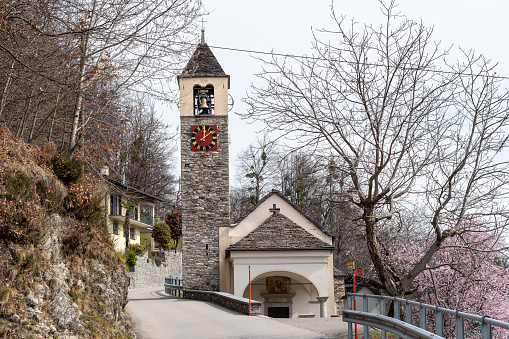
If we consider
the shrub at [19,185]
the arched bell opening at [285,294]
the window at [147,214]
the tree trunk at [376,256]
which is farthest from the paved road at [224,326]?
the window at [147,214]

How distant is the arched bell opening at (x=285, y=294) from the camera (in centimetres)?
2873

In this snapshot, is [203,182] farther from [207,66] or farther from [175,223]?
[175,223]

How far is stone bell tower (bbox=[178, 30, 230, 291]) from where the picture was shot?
2962 centimetres

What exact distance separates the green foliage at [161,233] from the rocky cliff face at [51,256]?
37.1 m

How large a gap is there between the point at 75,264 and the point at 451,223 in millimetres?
7814

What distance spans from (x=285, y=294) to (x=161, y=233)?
22.0m

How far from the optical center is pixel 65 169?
11078 millimetres

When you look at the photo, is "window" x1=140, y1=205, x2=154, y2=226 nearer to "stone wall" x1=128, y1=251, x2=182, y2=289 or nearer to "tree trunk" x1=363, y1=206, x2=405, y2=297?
"stone wall" x1=128, y1=251, x2=182, y2=289

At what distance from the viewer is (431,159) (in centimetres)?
1133

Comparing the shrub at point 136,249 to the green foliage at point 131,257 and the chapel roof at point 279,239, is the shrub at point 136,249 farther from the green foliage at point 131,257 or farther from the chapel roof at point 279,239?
the chapel roof at point 279,239

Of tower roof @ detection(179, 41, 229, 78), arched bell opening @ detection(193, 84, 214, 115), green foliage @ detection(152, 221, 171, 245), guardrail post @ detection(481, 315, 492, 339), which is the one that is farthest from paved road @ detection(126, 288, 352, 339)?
green foliage @ detection(152, 221, 171, 245)

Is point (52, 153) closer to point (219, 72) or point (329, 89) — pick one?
point (329, 89)

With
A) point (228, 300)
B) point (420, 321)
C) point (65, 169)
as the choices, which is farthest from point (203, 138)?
point (420, 321)

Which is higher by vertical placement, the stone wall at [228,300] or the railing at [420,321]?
the railing at [420,321]
